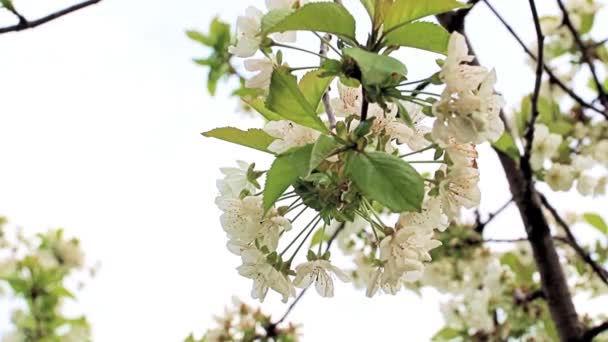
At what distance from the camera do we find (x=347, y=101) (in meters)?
0.89

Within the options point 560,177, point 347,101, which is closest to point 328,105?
point 347,101

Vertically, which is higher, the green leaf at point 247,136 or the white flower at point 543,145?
the white flower at point 543,145

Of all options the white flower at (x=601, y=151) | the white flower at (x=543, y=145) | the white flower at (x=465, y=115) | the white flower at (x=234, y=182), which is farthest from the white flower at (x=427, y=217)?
the white flower at (x=601, y=151)

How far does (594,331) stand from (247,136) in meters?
1.14

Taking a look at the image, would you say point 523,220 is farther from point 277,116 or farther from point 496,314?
point 277,116

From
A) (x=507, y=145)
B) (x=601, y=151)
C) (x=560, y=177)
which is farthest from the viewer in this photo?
(x=601, y=151)

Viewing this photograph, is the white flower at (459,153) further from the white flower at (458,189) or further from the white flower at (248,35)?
the white flower at (248,35)

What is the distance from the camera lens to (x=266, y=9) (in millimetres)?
914

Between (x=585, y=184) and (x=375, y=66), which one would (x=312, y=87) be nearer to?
(x=375, y=66)

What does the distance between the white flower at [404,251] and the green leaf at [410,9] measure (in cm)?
27

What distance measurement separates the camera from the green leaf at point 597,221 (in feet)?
9.00

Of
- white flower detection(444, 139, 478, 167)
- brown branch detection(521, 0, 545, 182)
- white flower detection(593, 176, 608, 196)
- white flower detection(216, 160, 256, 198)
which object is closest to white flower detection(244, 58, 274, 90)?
white flower detection(216, 160, 256, 198)

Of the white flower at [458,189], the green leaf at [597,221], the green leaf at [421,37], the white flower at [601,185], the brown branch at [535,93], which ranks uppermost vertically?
the white flower at [601,185]

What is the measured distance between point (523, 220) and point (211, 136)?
1299 millimetres
